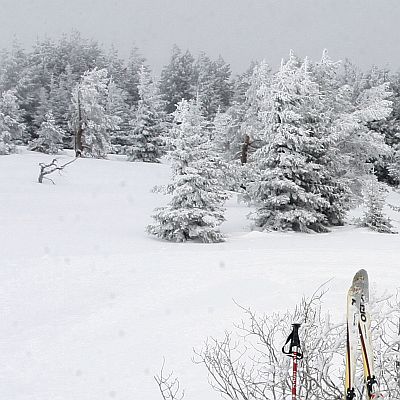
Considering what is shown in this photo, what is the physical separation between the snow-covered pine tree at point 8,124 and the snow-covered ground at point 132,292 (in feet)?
68.2

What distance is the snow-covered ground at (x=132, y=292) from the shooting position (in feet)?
25.9

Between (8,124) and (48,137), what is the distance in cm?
300

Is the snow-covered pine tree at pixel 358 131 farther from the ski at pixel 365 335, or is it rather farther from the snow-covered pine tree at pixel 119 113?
the snow-covered pine tree at pixel 119 113

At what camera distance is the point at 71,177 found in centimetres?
3027

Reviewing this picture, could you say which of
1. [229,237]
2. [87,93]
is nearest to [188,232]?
[229,237]

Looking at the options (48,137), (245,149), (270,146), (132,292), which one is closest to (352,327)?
(132,292)

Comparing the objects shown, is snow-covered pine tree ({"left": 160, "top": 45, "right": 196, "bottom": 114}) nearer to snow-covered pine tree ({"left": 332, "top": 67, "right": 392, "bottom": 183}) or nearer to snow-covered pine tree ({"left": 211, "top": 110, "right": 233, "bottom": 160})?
snow-covered pine tree ({"left": 211, "top": 110, "right": 233, "bottom": 160})

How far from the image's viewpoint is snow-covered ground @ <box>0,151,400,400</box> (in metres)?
7.90

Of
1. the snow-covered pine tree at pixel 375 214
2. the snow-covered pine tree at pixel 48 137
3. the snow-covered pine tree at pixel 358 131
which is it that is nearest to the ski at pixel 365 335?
the snow-covered pine tree at pixel 375 214

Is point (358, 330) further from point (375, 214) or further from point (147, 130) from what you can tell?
point (147, 130)

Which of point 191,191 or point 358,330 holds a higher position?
point 191,191

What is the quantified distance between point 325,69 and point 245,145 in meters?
10.5

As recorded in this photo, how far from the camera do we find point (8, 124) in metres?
40.2

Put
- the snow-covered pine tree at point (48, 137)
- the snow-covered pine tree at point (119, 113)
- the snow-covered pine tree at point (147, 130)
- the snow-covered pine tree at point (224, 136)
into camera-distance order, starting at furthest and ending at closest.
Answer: the snow-covered pine tree at point (119, 113) < the snow-covered pine tree at point (147, 130) < the snow-covered pine tree at point (48, 137) < the snow-covered pine tree at point (224, 136)
